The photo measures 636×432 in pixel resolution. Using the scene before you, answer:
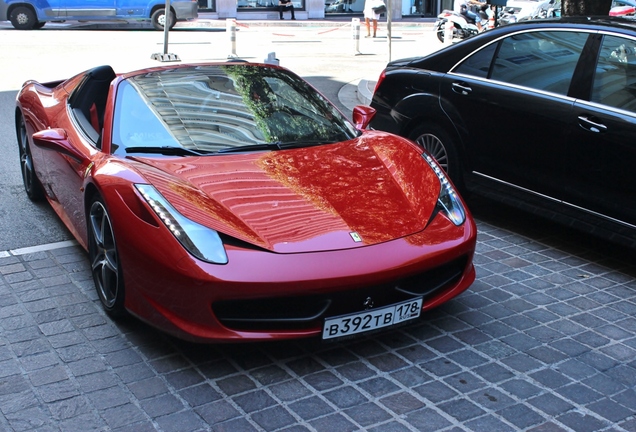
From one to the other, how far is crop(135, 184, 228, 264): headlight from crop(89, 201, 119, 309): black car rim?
0.37 metres

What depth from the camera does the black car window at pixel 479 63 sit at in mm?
6121

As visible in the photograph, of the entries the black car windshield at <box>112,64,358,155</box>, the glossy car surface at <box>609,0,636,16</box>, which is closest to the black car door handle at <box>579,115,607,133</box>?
the black car windshield at <box>112,64,358,155</box>

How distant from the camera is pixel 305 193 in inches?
166

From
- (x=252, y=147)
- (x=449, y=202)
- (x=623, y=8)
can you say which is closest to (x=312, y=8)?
(x=623, y=8)

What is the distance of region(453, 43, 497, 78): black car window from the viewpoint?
6.12m

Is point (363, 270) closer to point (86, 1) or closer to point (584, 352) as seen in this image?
point (584, 352)

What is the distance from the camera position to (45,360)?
3963 millimetres

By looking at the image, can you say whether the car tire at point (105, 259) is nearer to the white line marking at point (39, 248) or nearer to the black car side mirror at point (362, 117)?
the white line marking at point (39, 248)

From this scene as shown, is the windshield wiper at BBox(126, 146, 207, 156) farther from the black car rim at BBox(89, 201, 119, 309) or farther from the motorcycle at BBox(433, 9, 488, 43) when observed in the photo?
the motorcycle at BBox(433, 9, 488, 43)

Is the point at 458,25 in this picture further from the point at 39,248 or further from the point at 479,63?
the point at 39,248

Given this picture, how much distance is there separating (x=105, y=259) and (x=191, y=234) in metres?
0.80

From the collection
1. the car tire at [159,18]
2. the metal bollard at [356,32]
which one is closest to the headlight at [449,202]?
the metal bollard at [356,32]

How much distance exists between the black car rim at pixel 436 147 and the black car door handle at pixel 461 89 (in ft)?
1.36

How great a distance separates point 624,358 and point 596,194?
146 cm
